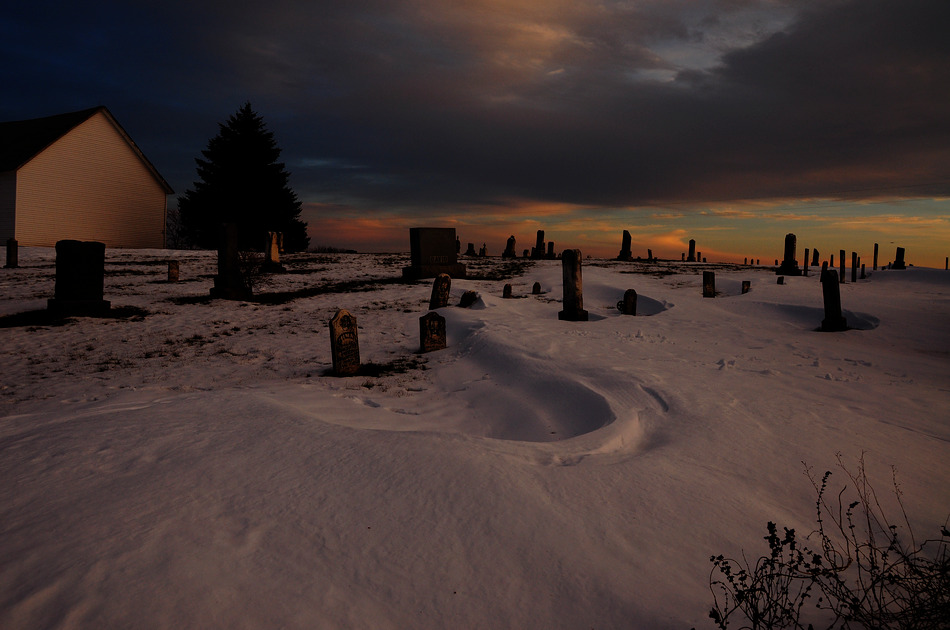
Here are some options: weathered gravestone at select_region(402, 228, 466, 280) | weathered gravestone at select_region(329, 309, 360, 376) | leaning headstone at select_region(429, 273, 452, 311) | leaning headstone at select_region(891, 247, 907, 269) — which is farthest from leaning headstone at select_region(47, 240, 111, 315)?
leaning headstone at select_region(891, 247, 907, 269)

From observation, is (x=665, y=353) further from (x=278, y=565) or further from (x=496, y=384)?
(x=278, y=565)

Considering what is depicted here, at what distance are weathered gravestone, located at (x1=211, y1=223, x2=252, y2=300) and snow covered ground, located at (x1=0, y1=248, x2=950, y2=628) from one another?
5331 mm

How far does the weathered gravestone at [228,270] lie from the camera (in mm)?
14867

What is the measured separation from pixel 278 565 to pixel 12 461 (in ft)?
8.13

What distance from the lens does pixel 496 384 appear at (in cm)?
739

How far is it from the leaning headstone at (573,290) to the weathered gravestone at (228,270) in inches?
356

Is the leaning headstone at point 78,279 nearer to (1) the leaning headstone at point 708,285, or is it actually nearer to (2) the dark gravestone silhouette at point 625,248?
(1) the leaning headstone at point 708,285

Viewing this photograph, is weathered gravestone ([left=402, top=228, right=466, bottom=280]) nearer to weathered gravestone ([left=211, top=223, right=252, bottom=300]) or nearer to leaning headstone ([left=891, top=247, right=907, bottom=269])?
weathered gravestone ([left=211, top=223, right=252, bottom=300])

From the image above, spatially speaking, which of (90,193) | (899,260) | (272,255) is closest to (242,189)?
(90,193)

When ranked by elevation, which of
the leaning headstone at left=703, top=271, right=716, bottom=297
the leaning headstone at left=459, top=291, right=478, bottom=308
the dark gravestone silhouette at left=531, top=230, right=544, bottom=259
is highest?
the dark gravestone silhouette at left=531, top=230, right=544, bottom=259

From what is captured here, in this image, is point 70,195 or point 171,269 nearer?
point 171,269

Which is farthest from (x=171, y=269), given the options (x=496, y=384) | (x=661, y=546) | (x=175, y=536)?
(x=661, y=546)

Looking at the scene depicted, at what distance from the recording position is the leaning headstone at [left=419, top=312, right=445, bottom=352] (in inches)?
378

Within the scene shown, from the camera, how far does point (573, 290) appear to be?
12.6 m
